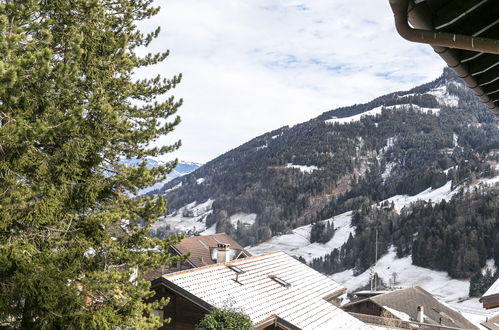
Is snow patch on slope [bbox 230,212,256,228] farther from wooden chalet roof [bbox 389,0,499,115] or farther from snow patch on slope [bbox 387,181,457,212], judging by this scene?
wooden chalet roof [bbox 389,0,499,115]

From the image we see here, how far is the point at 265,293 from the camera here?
16406 mm

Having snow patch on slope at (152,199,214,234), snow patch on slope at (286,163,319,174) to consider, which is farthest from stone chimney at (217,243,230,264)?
snow patch on slope at (286,163,319,174)

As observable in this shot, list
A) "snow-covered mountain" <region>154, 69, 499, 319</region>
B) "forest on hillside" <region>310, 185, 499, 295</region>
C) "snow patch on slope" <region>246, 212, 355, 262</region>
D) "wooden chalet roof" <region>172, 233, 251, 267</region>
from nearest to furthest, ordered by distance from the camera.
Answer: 1. "wooden chalet roof" <region>172, 233, 251, 267</region>
2. "forest on hillside" <region>310, 185, 499, 295</region>
3. "snow-covered mountain" <region>154, 69, 499, 319</region>
4. "snow patch on slope" <region>246, 212, 355, 262</region>

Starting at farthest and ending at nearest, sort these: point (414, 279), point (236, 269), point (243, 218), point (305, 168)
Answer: point (305, 168) → point (243, 218) → point (414, 279) → point (236, 269)

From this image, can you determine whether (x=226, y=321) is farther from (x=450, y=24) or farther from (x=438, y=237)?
(x=438, y=237)

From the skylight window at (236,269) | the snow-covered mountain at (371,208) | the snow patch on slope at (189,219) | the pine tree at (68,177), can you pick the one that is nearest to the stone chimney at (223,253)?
the skylight window at (236,269)

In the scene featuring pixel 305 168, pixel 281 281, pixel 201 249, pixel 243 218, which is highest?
pixel 305 168

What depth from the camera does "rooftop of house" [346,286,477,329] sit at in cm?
2827

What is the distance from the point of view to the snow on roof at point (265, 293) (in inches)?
583

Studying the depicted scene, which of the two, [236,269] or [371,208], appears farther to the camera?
[371,208]

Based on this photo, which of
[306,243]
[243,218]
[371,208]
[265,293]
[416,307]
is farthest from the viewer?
[243,218]

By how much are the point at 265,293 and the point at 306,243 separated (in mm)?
110248

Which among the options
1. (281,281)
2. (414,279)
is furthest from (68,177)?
(414,279)

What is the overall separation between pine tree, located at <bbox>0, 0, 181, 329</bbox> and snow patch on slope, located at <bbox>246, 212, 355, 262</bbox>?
326 feet
